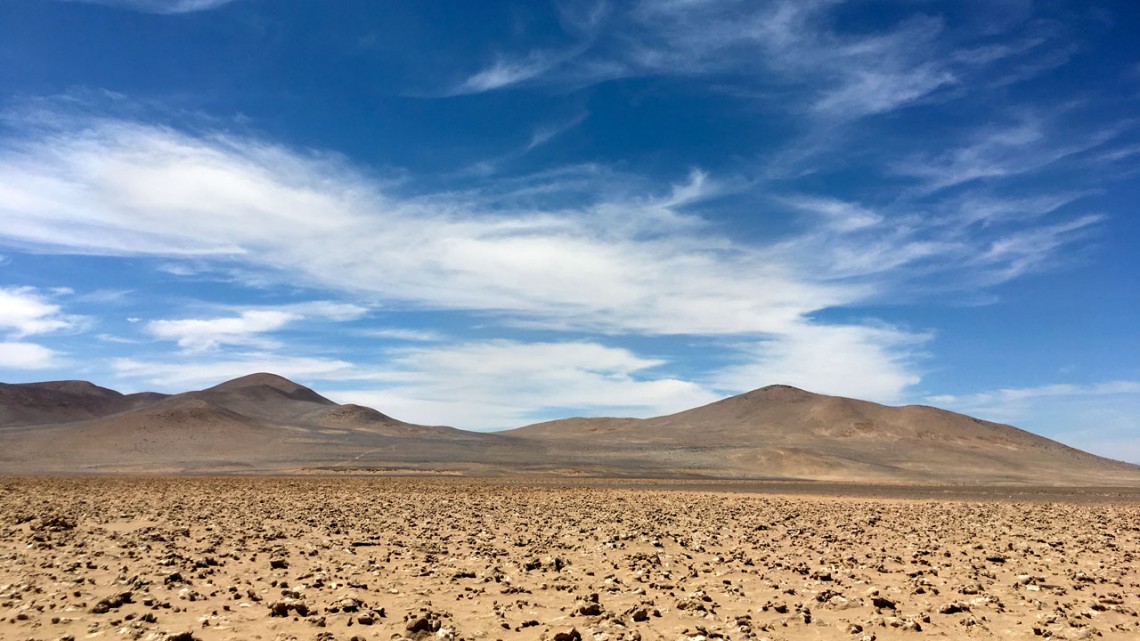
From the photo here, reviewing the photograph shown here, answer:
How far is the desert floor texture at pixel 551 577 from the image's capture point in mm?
9172

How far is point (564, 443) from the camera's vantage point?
391 feet

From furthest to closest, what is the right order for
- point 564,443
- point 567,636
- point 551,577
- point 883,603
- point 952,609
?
1. point 564,443
2. point 551,577
3. point 883,603
4. point 952,609
5. point 567,636

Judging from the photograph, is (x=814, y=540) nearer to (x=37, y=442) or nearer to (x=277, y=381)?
(x=37, y=442)

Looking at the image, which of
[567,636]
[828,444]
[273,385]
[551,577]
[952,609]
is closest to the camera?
[567,636]

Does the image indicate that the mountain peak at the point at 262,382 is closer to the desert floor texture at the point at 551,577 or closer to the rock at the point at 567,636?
the desert floor texture at the point at 551,577

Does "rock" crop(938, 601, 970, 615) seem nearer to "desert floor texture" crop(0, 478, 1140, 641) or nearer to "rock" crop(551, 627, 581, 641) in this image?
"desert floor texture" crop(0, 478, 1140, 641)

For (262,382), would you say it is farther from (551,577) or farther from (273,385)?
(551,577)

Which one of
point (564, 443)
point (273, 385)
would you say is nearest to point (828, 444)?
point (564, 443)

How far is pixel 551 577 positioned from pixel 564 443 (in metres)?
108

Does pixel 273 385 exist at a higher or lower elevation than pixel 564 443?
higher

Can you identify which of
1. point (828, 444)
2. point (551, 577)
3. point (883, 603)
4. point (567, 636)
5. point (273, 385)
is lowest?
point (567, 636)

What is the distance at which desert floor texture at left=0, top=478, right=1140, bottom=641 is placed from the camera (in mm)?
9172

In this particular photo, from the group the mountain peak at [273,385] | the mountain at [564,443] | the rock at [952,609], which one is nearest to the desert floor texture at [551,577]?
Answer: the rock at [952,609]

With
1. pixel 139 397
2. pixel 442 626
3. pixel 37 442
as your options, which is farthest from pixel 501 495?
pixel 139 397
